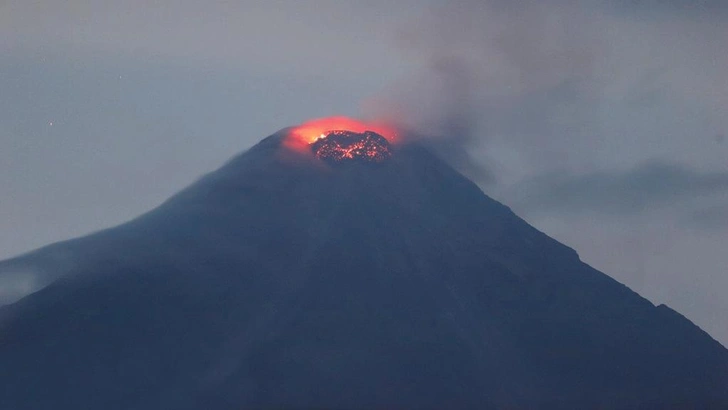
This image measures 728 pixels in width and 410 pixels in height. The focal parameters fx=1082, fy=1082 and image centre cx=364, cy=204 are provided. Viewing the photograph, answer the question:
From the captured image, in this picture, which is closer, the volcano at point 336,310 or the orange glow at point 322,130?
the volcano at point 336,310

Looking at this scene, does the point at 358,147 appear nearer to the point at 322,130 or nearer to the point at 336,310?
the point at 322,130

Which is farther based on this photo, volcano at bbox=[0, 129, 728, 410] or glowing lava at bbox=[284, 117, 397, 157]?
glowing lava at bbox=[284, 117, 397, 157]

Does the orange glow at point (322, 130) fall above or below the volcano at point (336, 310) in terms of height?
above

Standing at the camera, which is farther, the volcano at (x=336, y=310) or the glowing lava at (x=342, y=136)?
the glowing lava at (x=342, y=136)

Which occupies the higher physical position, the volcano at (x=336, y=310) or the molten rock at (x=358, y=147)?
the molten rock at (x=358, y=147)

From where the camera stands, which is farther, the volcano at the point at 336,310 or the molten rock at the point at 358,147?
the molten rock at the point at 358,147

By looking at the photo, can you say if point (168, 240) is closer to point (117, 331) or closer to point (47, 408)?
point (117, 331)
